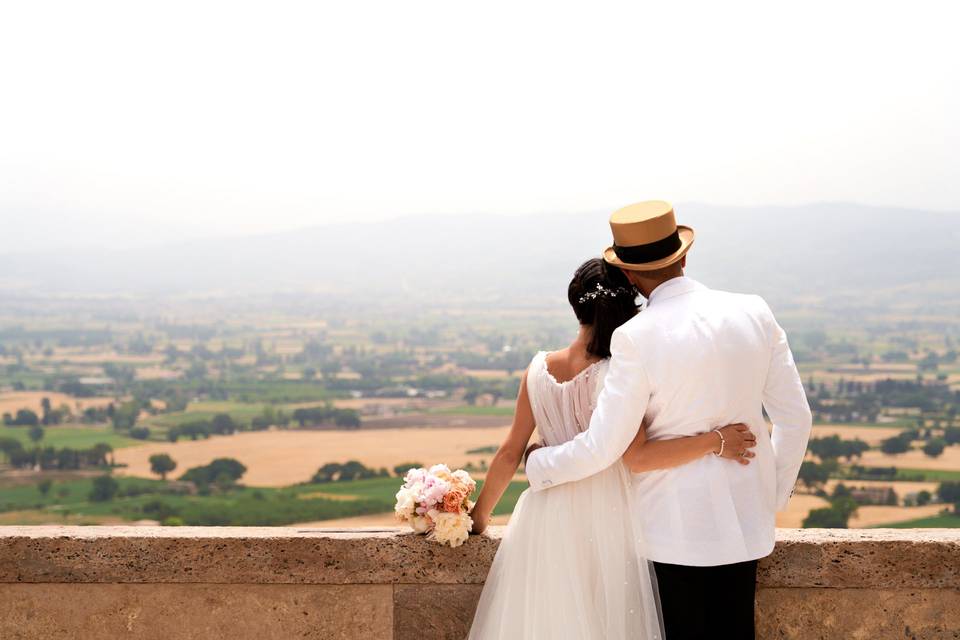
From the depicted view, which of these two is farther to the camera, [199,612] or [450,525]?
[199,612]

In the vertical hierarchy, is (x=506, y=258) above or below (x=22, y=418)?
above

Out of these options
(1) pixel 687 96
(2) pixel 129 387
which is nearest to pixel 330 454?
(2) pixel 129 387

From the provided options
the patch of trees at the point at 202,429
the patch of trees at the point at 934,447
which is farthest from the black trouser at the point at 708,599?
the patch of trees at the point at 202,429

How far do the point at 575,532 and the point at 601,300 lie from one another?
65 cm

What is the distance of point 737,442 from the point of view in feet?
7.70

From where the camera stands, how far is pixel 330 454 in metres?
74.6

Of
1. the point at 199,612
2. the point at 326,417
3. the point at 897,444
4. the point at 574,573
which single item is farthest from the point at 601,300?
the point at 326,417

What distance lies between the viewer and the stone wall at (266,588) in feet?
9.73

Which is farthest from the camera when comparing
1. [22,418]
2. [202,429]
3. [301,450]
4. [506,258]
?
[506,258]

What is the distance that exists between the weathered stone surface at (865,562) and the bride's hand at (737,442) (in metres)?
0.68

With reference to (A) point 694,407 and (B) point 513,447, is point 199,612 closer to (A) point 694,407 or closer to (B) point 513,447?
(B) point 513,447

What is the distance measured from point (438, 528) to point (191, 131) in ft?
576

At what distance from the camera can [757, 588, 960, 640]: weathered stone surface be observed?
2914mm

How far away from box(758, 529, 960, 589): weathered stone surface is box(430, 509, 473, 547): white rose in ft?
3.02
